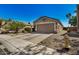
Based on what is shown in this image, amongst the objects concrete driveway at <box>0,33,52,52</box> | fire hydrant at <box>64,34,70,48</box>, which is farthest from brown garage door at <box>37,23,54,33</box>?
fire hydrant at <box>64,34,70,48</box>

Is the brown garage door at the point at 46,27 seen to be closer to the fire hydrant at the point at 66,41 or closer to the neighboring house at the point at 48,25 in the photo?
the neighboring house at the point at 48,25

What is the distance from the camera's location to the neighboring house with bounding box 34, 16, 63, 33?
12.3ft

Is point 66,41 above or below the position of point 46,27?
below

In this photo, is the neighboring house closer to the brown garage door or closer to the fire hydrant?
the brown garage door

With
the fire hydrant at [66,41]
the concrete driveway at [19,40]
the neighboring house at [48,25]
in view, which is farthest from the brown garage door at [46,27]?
the fire hydrant at [66,41]

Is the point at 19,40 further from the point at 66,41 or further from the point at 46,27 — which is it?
the point at 66,41

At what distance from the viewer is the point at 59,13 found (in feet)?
12.3

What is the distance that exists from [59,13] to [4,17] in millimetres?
1173

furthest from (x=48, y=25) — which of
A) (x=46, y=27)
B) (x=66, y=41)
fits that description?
(x=66, y=41)

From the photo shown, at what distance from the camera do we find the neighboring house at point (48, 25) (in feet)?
12.3

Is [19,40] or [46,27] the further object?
[46,27]

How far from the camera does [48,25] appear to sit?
387 cm
